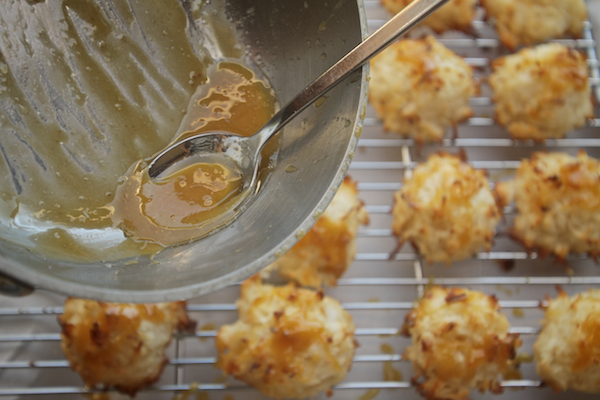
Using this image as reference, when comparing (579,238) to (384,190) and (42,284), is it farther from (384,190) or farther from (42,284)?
(42,284)

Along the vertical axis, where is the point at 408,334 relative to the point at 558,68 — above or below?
below

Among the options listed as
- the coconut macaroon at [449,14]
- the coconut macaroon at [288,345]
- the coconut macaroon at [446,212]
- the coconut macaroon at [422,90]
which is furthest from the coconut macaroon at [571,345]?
the coconut macaroon at [449,14]

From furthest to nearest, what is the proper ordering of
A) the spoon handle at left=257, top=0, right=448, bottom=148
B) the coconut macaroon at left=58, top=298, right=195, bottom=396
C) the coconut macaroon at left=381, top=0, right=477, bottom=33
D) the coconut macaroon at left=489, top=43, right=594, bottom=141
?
1. the coconut macaroon at left=381, top=0, right=477, bottom=33
2. the coconut macaroon at left=489, top=43, right=594, bottom=141
3. the coconut macaroon at left=58, top=298, right=195, bottom=396
4. the spoon handle at left=257, top=0, right=448, bottom=148

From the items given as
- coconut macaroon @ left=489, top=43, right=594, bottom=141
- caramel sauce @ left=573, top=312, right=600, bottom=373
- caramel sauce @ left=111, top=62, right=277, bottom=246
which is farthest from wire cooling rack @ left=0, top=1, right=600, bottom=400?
caramel sauce @ left=111, top=62, right=277, bottom=246

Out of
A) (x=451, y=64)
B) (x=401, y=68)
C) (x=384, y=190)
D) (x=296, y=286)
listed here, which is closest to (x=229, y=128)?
(x=296, y=286)

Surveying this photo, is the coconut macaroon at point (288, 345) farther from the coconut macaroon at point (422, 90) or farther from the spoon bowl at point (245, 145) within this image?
the coconut macaroon at point (422, 90)

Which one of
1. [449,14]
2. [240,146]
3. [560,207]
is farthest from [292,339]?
[449,14]

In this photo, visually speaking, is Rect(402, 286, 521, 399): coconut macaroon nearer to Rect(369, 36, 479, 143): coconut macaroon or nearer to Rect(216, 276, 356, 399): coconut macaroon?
Rect(216, 276, 356, 399): coconut macaroon
